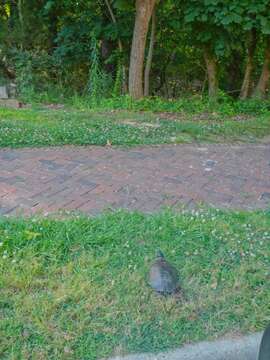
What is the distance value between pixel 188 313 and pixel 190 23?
265 inches

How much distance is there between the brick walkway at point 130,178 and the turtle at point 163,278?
2.92 feet

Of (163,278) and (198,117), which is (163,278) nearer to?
(163,278)

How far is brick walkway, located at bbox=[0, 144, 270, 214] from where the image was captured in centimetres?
328

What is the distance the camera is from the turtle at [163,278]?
2219 mm

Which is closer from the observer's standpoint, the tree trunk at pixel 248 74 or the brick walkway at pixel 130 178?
the brick walkway at pixel 130 178

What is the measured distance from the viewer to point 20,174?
12.4 ft

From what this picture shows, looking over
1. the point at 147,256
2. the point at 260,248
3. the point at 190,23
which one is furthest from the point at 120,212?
the point at 190,23

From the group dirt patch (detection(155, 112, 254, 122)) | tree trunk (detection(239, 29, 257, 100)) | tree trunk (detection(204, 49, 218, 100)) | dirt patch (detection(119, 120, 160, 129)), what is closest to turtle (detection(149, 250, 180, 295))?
dirt patch (detection(119, 120, 160, 129))

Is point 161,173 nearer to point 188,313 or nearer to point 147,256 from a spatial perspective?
point 147,256

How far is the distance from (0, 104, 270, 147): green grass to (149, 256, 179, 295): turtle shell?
278 centimetres

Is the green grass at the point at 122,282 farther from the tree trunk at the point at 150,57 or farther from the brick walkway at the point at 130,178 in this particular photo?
the tree trunk at the point at 150,57

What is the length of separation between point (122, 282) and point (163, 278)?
9.1 inches

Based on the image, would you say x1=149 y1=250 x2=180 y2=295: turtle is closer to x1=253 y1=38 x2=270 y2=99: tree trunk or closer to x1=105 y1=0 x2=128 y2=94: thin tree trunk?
x1=105 y1=0 x2=128 y2=94: thin tree trunk

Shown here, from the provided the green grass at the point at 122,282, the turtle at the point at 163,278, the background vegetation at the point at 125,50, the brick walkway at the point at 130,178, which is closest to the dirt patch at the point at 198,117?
the background vegetation at the point at 125,50
